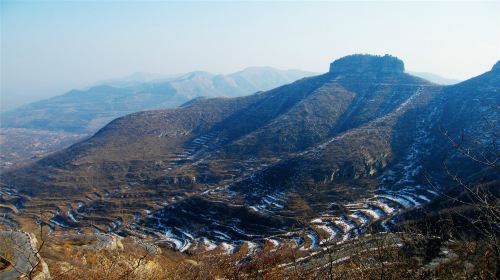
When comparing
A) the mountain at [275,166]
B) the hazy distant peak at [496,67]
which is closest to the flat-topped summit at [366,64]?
the mountain at [275,166]

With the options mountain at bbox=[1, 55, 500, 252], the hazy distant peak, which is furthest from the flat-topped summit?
the hazy distant peak

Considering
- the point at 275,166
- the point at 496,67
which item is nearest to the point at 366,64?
the point at 496,67

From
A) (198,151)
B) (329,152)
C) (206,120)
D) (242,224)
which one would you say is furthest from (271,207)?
(206,120)

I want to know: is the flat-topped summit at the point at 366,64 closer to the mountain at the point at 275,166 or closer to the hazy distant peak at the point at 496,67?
the mountain at the point at 275,166

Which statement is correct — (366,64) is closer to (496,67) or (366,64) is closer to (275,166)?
(496,67)

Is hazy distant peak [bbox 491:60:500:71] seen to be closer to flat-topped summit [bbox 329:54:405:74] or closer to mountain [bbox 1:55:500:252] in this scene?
mountain [bbox 1:55:500:252]

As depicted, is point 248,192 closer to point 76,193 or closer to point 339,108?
point 76,193

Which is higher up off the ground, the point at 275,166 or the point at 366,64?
the point at 366,64
